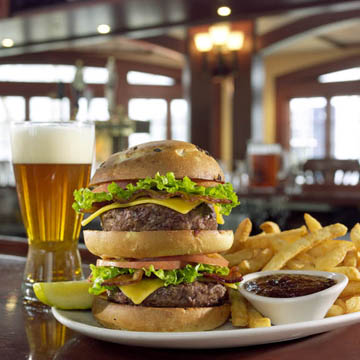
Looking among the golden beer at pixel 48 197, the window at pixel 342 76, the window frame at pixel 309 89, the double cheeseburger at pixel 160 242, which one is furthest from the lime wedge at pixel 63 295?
the window at pixel 342 76

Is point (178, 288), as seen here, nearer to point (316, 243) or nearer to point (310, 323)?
point (310, 323)

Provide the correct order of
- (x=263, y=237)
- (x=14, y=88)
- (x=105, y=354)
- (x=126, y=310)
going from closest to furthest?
(x=105, y=354) → (x=126, y=310) → (x=263, y=237) → (x=14, y=88)

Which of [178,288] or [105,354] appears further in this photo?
[178,288]

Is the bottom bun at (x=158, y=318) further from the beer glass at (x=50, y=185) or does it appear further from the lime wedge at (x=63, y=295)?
the beer glass at (x=50, y=185)

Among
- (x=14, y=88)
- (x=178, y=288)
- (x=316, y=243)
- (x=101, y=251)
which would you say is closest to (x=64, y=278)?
(x=101, y=251)

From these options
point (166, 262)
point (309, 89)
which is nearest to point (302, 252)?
point (166, 262)

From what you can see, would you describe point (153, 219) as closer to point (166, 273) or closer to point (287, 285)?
point (166, 273)
